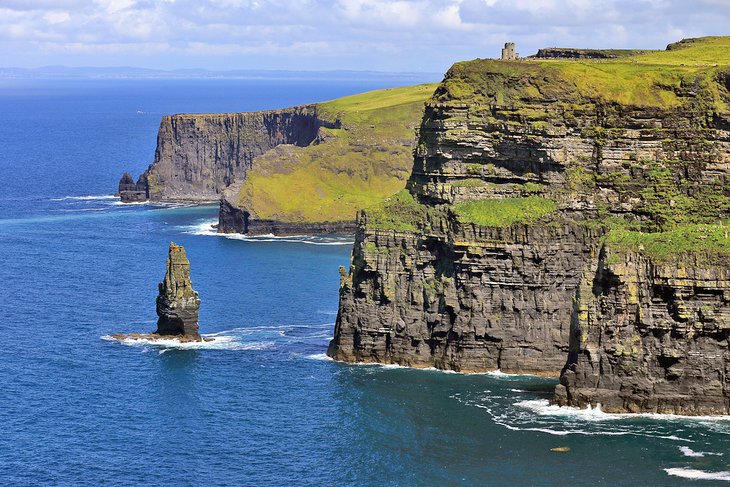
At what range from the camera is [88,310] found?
6309 inches

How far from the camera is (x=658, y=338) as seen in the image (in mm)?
116312

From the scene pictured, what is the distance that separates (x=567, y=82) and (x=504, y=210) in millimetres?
13412

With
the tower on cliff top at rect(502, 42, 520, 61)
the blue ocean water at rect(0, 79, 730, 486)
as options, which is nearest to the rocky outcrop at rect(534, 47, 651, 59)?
the tower on cliff top at rect(502, 42, 520, 61)

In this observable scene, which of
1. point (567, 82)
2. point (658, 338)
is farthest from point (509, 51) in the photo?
point (658, 338)

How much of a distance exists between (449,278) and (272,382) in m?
17.4

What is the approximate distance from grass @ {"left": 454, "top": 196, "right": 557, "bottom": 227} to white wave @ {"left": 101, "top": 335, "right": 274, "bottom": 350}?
2324 cm

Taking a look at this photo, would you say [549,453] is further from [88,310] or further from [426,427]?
[88,310]

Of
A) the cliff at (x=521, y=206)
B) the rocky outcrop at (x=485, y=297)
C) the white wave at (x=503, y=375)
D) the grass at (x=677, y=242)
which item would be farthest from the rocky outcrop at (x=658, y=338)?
the rocky outcrop at (x=485, y=297)

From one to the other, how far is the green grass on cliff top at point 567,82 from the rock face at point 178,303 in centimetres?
2876

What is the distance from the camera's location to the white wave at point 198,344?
5645 inches

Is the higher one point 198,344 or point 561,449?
point 198,344

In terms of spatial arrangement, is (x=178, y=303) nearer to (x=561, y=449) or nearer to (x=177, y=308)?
(x=177, y=308)

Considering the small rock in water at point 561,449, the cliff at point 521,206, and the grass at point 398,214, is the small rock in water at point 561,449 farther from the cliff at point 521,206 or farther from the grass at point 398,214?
the grass at point 398,214

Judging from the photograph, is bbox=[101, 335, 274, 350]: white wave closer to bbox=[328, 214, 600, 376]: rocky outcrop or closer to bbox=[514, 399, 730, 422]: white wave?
bbox=[328, 214, 600, 376]: rocky outcrop
